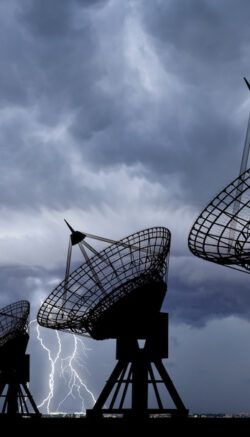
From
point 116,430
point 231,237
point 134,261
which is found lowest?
point 116,430

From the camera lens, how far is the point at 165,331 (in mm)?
31016

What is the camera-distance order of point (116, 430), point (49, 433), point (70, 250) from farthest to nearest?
point (70, 250) < point (116, 430) < point (49, 433)

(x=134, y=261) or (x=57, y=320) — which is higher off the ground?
(x=134, y=261)

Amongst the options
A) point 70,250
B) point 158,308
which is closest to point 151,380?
point 158,308

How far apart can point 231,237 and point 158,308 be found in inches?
418

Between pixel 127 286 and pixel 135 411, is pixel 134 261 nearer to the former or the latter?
pixel 127 286

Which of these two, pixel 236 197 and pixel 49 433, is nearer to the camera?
pixel 236 197

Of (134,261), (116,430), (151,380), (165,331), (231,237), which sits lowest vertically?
(116,430)

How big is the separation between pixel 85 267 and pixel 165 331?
→ 6630 millimetres

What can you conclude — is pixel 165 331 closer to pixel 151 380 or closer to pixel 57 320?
pixel 151 380

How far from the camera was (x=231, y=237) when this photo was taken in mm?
22312

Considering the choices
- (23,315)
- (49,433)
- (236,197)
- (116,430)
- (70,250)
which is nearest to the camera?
(236,197)

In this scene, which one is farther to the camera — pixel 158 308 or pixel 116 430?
pixel 158 308

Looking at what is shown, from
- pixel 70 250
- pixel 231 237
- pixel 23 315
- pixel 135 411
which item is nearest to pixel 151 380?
pixel 135 411
